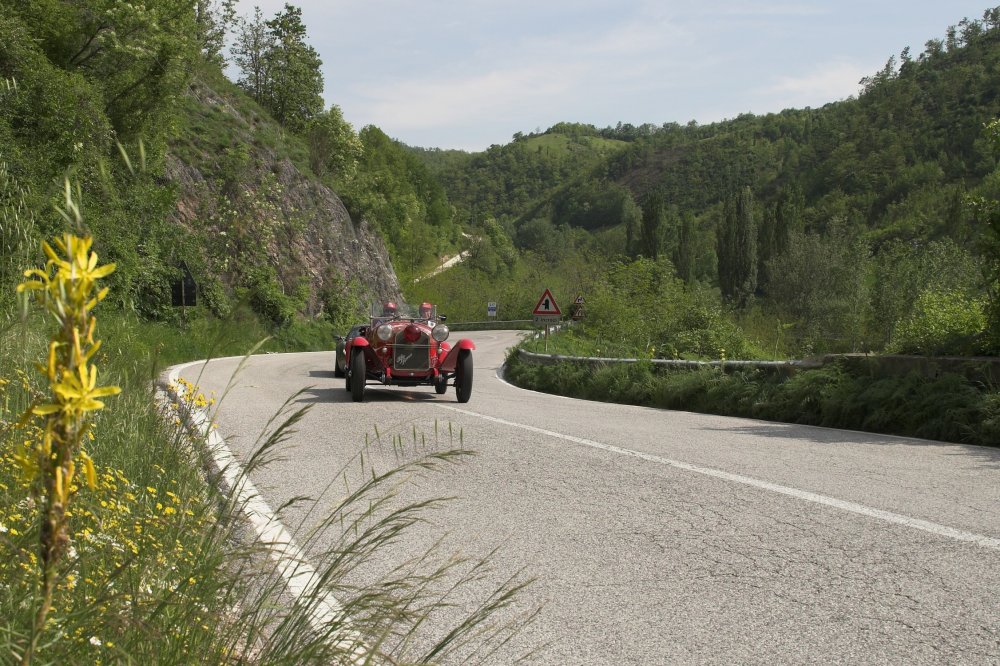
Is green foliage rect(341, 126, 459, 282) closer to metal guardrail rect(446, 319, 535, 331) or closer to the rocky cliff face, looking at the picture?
the rocky cliff face

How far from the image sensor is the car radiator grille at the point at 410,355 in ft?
49.2

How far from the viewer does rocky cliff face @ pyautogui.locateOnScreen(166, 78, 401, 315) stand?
37.4m

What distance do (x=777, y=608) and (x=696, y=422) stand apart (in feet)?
25.1

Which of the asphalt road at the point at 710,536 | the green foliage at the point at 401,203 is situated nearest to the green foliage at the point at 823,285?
the green foliage at the point at 401,203

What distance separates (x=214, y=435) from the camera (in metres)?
8.71

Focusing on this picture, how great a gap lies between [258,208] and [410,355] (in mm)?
Answer: 26947

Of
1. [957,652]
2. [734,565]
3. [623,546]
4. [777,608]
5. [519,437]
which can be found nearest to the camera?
[957,652]

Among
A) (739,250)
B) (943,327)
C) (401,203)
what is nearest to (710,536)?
(943,327)

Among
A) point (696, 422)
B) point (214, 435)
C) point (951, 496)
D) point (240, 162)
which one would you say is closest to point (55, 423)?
point (951, 496)

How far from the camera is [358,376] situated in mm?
14211

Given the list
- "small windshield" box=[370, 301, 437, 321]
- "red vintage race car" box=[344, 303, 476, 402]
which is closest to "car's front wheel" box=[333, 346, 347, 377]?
"small windshield" box=[370, 301, 437, 321]

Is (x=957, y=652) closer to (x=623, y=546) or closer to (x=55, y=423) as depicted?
(x=623, y=546)

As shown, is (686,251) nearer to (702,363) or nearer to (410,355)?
(702,363)

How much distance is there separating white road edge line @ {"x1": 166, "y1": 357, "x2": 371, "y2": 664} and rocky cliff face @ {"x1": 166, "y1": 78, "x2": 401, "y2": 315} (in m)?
28.7
